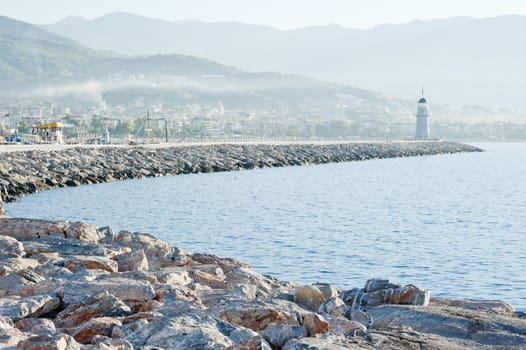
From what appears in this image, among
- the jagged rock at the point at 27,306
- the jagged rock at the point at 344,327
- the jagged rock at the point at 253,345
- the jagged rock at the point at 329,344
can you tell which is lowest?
the jagged rock at the point at 27,306

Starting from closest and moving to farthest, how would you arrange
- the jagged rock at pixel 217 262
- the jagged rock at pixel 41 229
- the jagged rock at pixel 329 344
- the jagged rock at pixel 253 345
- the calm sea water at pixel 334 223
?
the jagged rock at pixel 329 344
the jagged rock at pixel 253 345
the jagged rock at pixel 217 262
the jagged rock at pixel 41 229
the calm sea water at pixel 334 223

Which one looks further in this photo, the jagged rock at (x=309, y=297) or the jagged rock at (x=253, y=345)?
the jagged rock at (x=309, y=297)

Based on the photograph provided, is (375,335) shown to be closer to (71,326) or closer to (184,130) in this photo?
(71,326)

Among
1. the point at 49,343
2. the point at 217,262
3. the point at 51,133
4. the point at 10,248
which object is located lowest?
the point at 217,262

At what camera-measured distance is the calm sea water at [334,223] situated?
1522cm

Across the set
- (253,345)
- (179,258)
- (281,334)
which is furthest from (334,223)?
(253,345)

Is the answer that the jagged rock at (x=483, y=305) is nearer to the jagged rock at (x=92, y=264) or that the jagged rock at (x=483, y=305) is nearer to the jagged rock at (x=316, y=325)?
the jagged rock at (x=316, y=325)

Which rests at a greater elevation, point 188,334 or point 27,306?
point 188,334

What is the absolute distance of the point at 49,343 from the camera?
591 centimetres

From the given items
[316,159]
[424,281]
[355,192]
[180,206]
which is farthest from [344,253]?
[316,159]

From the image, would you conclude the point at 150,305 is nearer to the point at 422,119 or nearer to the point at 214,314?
the point at 214,314

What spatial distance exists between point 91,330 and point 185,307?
36.1 inches

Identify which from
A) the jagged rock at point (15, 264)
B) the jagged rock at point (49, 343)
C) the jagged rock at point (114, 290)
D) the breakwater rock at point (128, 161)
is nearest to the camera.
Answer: the jagged rock at point (49, 343)

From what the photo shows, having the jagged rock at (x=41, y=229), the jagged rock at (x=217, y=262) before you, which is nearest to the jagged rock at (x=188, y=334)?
the jagged rock at (x=217, y=262)
